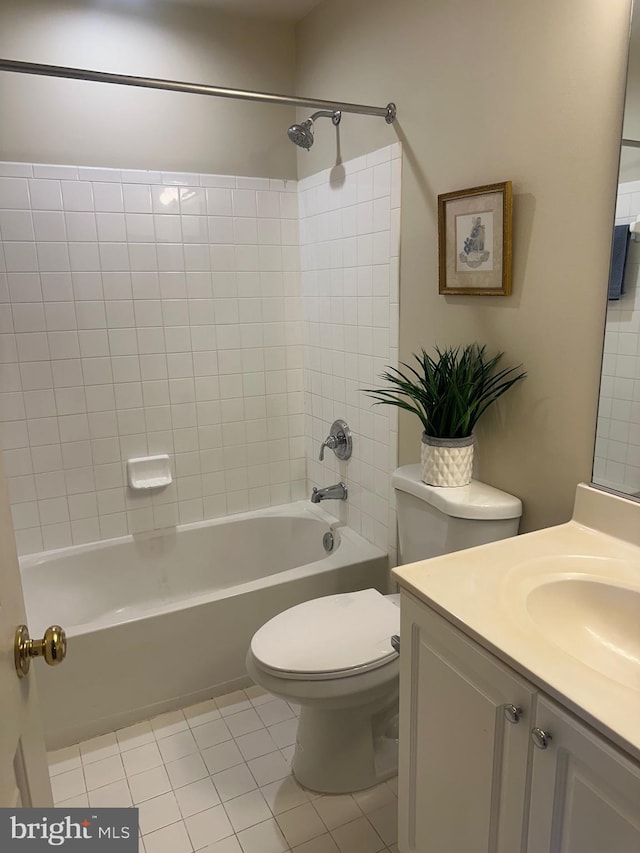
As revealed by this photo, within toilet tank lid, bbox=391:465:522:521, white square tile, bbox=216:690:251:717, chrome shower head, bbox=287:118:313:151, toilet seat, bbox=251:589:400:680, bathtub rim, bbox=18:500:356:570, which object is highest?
chrome shower head, bbox=287:118:313:151

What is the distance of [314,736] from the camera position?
1.84 meters

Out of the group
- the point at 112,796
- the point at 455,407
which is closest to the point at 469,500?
the point at 455,407

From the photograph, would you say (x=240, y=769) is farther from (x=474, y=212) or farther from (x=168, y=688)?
(x=474, y=212)

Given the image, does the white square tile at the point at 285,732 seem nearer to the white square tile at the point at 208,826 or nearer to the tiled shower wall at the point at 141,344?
the white square tile at the point at 208,826

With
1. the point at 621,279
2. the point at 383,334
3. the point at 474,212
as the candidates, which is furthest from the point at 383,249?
the point at 621,279

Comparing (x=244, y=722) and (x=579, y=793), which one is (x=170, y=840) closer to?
(x=244, y=722)

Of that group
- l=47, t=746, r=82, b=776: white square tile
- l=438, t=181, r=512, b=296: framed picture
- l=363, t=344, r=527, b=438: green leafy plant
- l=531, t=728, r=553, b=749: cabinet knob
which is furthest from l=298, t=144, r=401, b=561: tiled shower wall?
l=531, t=728, r=553, b=749: cabinet knob

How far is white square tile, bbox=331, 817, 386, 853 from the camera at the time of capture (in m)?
1.64

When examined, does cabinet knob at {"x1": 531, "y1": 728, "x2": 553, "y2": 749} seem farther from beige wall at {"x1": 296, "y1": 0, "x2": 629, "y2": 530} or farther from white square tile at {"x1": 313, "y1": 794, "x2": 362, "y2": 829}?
white square tile at {"x1": 313, "y1": 794, "x2": 362, "y2": 829}

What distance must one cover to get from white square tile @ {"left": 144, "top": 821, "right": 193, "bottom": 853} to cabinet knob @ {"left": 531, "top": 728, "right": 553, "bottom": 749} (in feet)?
3.87

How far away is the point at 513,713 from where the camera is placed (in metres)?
0.97

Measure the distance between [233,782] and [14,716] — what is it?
129 cm

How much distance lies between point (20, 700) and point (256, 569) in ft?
6.74

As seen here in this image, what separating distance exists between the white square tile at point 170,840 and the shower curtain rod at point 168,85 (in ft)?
6.97
